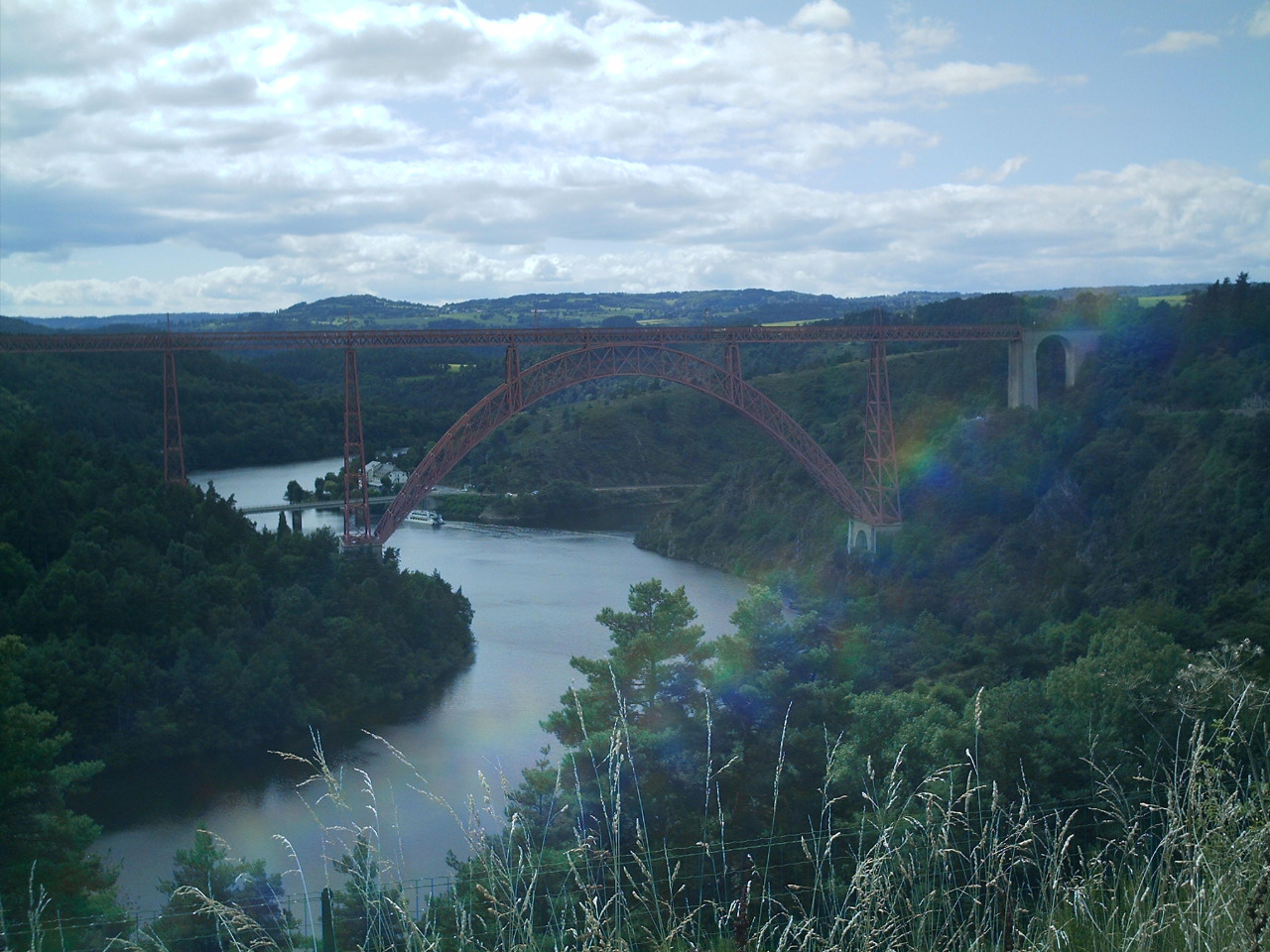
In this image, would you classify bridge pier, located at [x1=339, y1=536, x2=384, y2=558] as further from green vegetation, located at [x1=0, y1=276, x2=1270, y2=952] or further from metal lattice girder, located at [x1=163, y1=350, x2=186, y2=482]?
metal lattice girder, located at [x1=163, y1=350, x2=186, y2=482]

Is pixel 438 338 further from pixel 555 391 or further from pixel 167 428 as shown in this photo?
pixel 167 428

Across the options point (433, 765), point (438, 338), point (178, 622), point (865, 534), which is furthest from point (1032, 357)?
point (178, 622)

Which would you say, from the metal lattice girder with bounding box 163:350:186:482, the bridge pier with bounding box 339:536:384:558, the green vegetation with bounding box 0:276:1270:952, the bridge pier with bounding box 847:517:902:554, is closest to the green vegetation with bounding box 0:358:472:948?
the green vegetation with bounding box 0:276:1270:952

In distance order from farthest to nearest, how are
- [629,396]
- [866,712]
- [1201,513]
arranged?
[629,396] < [1201,513] < [866,712]

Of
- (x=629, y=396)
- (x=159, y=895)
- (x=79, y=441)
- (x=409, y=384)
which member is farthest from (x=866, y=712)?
(x=409, y=384)

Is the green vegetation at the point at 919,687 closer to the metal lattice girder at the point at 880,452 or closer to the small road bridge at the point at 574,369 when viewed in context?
the metal lattice girder at the point at 880,452

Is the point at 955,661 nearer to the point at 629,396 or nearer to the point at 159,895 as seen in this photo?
the point at 159,895
